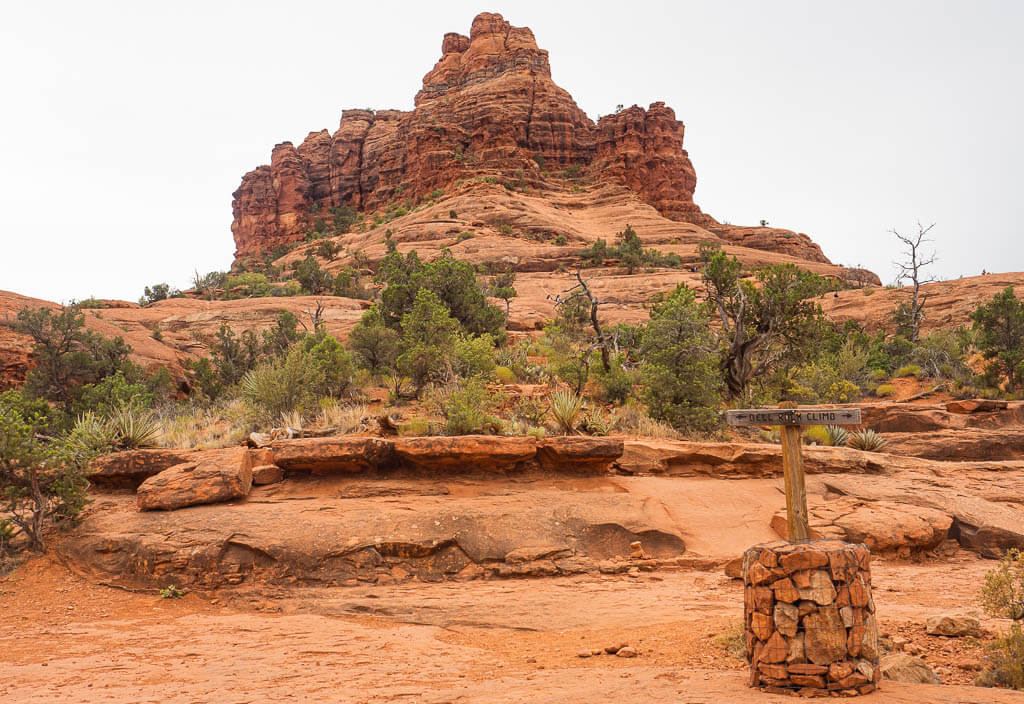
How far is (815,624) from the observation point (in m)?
4.48

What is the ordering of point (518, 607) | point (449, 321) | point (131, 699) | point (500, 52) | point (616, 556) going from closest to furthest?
point (131, 699) < point (518, 607) < point (616, 556) < point (449, 321) < point (500, 52)

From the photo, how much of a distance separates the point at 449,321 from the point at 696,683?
42.1ft

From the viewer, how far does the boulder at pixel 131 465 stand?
10.0 m

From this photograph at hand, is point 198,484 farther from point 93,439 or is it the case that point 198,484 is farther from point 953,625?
point 953,625

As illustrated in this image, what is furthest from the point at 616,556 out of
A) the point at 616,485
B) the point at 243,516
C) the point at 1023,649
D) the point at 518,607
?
the point at 243,516

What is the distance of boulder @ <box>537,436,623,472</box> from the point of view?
33.7 ft

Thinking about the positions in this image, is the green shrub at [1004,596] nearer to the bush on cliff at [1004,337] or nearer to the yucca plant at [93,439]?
the yucca plant at [93,439]

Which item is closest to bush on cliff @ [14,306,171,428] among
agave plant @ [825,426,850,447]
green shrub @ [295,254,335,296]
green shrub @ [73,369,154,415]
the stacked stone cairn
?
green shrub @ [73,369,154,415]

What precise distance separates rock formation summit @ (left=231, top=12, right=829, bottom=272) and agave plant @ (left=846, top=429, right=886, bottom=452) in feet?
143

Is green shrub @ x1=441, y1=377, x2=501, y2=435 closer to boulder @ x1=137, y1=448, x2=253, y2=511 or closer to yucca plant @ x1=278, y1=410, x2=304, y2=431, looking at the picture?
yucca plant @ x1=278, y1=410, x2=304, y2=431

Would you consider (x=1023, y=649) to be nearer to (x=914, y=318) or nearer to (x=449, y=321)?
(x=449, y=321)

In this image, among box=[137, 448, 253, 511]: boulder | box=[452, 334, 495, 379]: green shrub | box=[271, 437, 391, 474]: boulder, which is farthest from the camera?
box=[452, 334, 495, 379]: green shrub

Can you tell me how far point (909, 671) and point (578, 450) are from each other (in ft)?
20.0

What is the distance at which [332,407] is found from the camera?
12.8m
